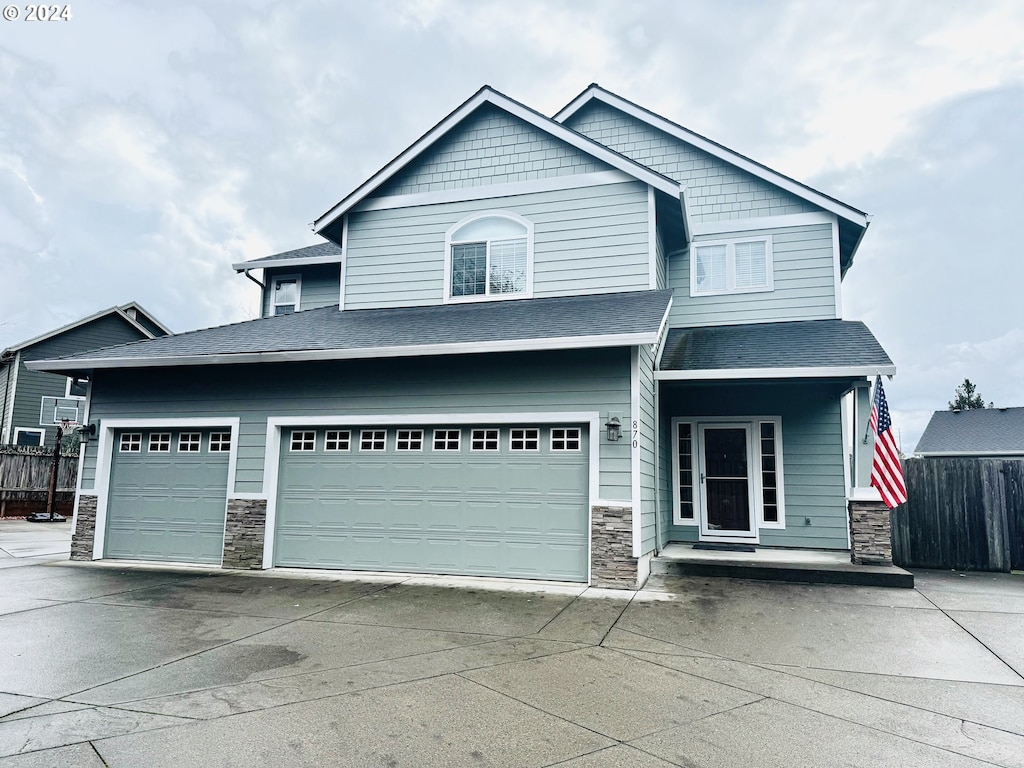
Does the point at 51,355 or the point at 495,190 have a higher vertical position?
the point at 495,190

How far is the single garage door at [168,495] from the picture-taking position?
9.80m

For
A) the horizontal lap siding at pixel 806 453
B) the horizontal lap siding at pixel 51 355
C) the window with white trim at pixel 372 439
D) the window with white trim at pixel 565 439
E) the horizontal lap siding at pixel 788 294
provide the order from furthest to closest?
1. the horizontal lap siding at pixel 51 355
2. the horizontal lap siding at pixel 788 294
3. the horizontal lap siding at pixel 806 453
4. the window with white trim at pixel 372 439
5. the window with white trim at pixel 565 439

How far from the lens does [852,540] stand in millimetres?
9055

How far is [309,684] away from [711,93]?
57.7 ft

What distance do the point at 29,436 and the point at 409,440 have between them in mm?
20730

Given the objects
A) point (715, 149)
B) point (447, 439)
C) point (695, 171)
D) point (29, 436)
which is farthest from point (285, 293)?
point (29, 436)

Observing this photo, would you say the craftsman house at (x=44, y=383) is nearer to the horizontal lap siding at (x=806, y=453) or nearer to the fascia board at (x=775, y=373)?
the fascia board at (x=775, y=373)

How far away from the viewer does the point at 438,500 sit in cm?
892

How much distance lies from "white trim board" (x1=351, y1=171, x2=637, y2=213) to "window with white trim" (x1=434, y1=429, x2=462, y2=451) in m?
4.00

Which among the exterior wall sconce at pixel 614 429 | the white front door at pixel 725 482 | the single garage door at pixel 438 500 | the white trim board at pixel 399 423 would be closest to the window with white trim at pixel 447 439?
the single garage door at pixel 438 500

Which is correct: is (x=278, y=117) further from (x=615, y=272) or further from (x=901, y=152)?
(x=901, y=152)

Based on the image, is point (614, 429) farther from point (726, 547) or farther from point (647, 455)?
point (726, 547)

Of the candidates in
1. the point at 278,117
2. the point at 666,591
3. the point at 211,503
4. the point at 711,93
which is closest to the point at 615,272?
the point at 666,591

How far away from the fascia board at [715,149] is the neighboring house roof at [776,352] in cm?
193
